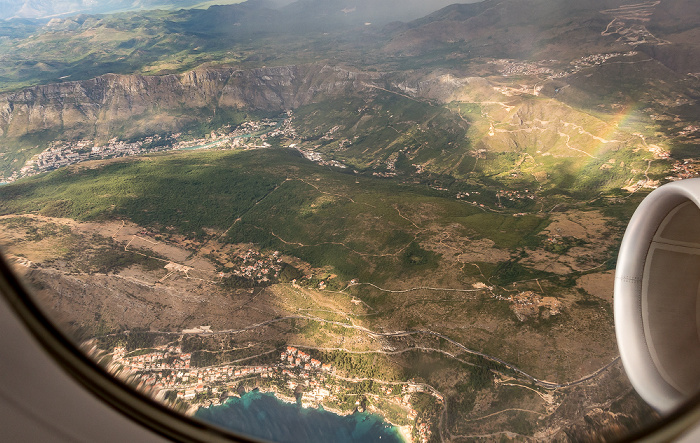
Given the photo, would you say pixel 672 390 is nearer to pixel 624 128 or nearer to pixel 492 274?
pixel 492 274

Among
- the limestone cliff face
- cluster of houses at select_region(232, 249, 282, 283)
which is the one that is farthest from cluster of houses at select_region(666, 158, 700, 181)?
the limestone cliff face

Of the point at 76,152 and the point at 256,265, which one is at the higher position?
the point at 76,152

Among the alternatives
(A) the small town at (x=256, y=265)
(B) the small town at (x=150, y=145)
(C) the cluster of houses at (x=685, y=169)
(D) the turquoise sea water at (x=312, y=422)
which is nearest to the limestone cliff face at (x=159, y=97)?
(B) the small town at (x=150, y=145)

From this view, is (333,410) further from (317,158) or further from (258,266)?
(317,158)

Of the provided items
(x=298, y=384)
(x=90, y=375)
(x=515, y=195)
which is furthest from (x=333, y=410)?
(x=515, y=195)

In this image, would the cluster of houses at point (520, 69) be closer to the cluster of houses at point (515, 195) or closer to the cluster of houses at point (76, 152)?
the cluster of houses at point (515, 195)

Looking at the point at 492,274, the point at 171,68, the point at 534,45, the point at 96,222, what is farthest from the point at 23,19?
the point at 492,274

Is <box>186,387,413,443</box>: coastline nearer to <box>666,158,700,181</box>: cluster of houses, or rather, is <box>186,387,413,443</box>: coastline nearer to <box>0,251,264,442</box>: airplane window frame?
<box>0,251,264,442</box>: airplane window frame
